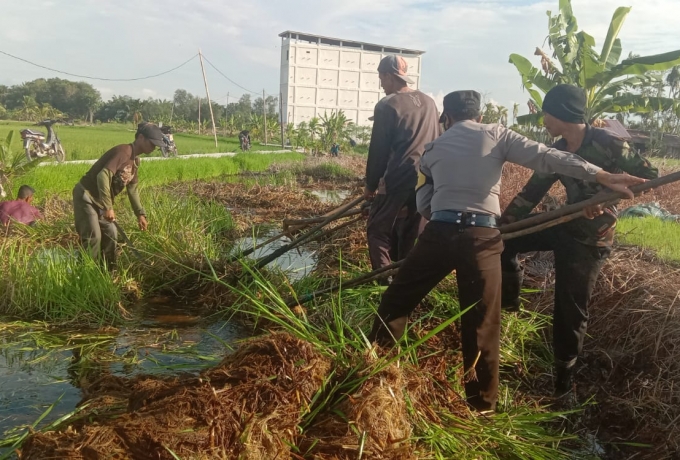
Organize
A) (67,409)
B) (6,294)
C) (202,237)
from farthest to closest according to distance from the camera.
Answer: (202,237)
(6,294)
(67,409)

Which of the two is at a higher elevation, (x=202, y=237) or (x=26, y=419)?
(x=202, y=237)

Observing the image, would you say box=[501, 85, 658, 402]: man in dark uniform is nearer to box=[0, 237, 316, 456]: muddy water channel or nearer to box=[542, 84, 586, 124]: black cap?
box=[542, 84, 586, 124]: black cap

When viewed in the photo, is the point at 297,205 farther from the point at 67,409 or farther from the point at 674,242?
the point at 67,409

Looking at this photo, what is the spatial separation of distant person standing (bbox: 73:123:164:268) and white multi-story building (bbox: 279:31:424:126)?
4894 cm

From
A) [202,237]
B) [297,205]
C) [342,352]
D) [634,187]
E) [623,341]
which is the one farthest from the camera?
[297,205]

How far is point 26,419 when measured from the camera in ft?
9.04

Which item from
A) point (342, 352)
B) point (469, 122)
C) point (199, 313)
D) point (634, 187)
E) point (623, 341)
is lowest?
point (199, 313)

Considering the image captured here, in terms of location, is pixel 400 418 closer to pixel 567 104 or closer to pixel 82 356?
pixel 567 104

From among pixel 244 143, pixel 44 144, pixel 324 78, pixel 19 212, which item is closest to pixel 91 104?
pixel 324 78

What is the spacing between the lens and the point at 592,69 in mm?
9570

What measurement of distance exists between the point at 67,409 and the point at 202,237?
2.83m

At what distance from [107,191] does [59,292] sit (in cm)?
110

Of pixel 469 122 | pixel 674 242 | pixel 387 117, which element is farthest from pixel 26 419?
pixel 674 242

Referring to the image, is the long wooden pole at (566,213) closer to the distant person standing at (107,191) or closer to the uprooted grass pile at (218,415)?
the uprooted grass pile at (218,415)
